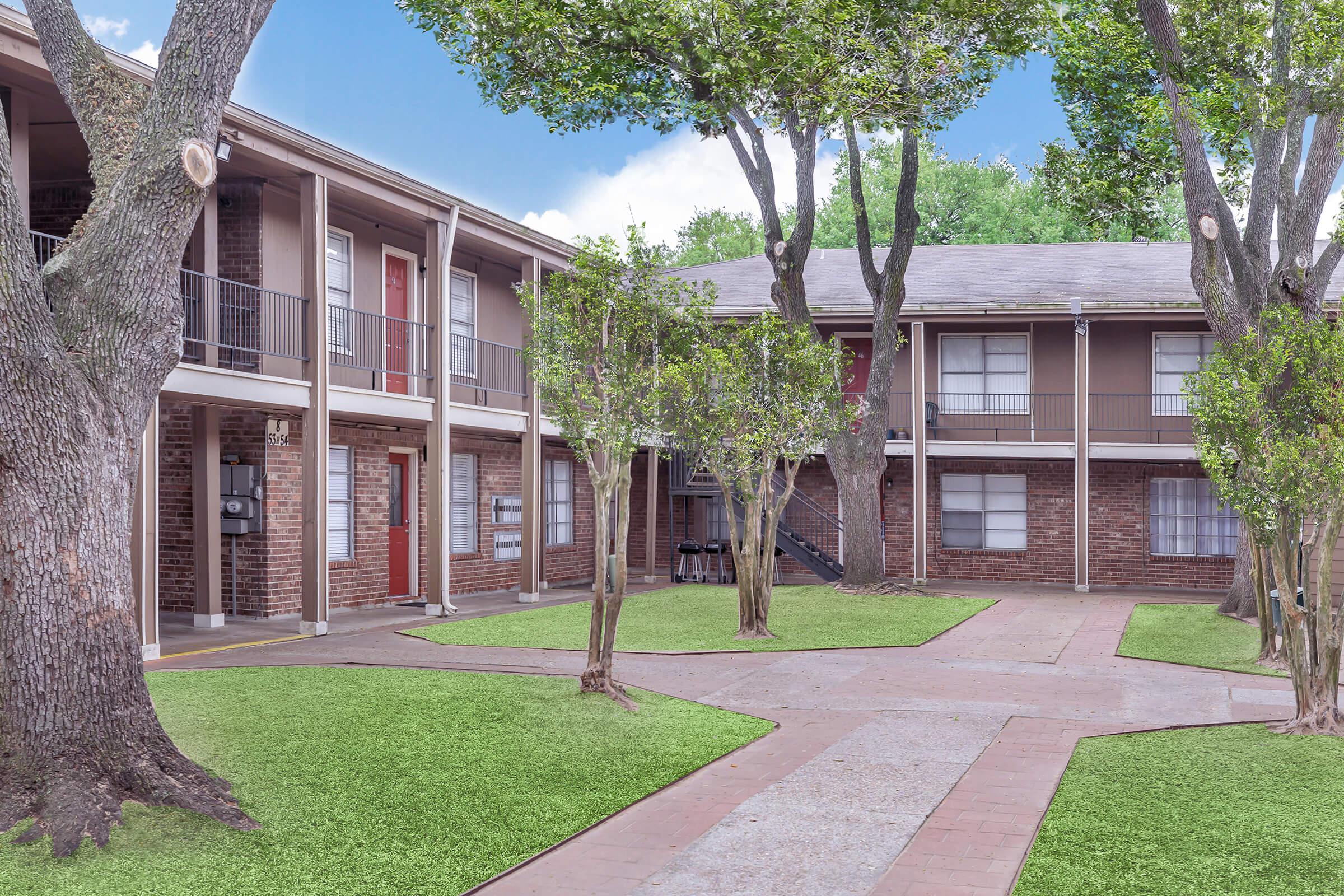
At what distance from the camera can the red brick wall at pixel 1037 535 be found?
2186 centimetres

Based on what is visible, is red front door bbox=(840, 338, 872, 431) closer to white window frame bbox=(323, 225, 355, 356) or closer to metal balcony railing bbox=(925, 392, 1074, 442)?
metal balcony railing bbox=(925, 392, 1074, 442)

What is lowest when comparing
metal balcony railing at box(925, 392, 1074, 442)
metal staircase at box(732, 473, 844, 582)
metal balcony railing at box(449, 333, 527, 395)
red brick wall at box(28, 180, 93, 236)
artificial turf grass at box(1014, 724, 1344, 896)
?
artificial turf grass at box(1014, 724, 1344, 896)

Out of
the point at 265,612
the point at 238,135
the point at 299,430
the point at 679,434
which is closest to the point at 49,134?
the point at 238,135

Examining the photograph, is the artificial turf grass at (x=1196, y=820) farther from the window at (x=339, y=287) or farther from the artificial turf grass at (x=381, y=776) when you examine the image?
the window at (x=339, y=287)

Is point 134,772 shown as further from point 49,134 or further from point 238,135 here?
point 49,134

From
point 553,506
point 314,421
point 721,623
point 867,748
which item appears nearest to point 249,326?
point 314,421

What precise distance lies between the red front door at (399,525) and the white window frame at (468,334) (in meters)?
1.49

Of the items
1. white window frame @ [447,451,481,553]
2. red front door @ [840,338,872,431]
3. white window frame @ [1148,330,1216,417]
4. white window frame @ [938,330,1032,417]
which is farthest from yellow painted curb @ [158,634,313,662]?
white window frame @ [1148,330,1216,417]

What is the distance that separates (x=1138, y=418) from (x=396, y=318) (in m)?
13.2

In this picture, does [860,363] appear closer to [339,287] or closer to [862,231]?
[862,231]

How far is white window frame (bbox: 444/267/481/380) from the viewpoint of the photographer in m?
17.5

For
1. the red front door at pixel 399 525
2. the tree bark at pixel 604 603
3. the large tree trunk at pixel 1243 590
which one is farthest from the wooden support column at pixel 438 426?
the large tree trunk at pixel 1243 590

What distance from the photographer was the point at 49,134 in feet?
40.3

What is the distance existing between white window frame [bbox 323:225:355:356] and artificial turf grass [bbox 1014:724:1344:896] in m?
10.5
